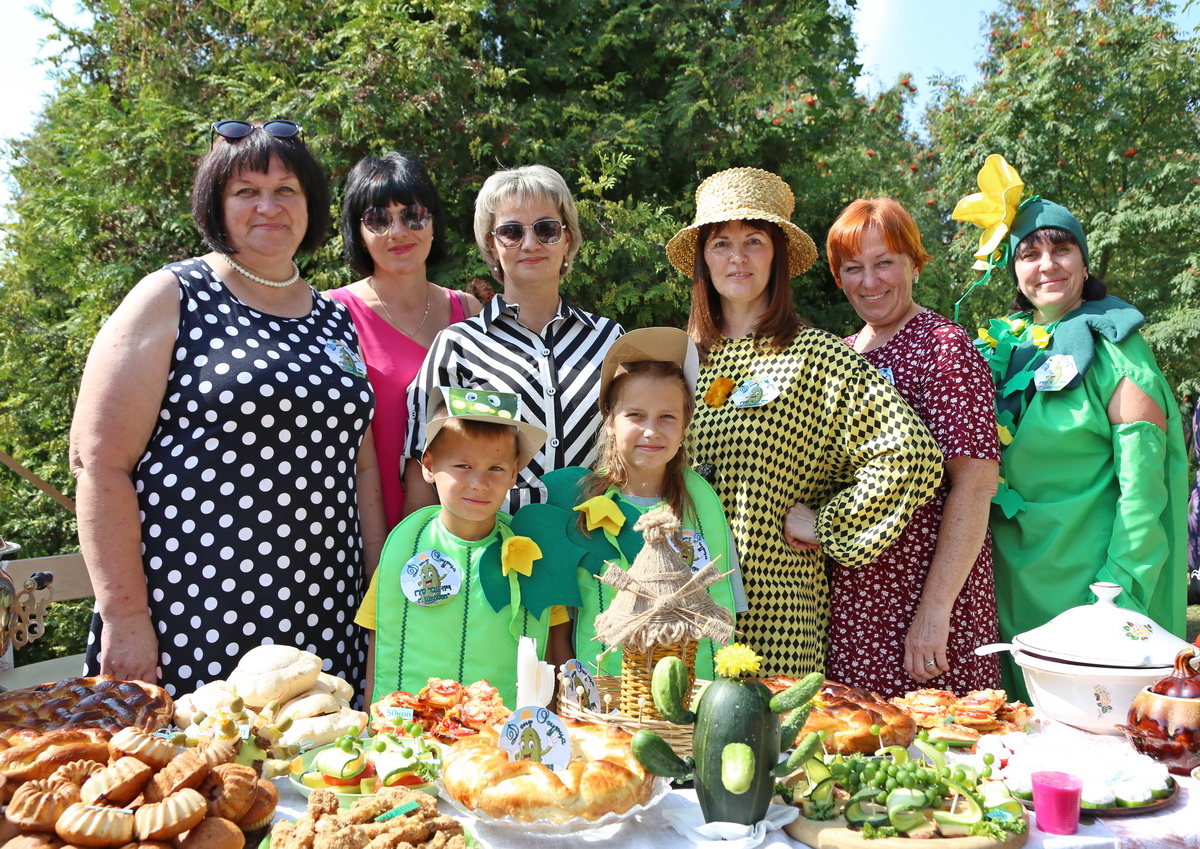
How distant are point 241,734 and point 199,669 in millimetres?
979

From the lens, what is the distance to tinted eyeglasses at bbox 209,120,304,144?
9.58 feet

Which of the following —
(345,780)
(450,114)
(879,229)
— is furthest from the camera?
(450,114)

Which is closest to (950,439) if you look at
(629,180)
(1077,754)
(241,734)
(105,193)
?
(1077,754)

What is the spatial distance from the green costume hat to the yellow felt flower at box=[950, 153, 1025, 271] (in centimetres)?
4

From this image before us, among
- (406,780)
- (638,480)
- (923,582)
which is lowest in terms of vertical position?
(406,780)

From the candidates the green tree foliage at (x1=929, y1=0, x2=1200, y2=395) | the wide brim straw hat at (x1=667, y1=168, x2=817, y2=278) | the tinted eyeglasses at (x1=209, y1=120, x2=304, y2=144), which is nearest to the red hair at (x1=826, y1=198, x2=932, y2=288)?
the wide brim straw hat at (x1=667, y1=168, x2=817, y2=278)

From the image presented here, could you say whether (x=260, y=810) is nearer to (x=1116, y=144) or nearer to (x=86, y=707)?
(x=86, y=707)

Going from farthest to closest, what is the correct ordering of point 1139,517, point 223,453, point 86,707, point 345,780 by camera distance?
point 1139,517
point 223,453
point 86,707
point 345,780

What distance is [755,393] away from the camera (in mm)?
3064

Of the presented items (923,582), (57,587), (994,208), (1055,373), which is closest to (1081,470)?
(1055,373)

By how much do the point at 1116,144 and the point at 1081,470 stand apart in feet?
26.8

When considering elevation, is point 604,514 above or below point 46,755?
above

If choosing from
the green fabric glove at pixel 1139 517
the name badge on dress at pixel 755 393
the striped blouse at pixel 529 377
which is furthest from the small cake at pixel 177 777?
the green fabric glove at pixel 1139 517

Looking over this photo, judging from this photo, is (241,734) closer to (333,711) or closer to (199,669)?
(333,711)
